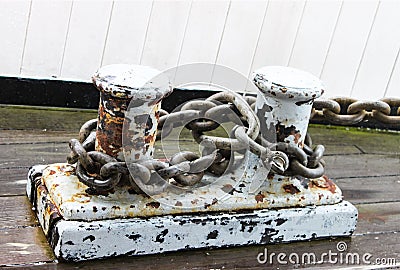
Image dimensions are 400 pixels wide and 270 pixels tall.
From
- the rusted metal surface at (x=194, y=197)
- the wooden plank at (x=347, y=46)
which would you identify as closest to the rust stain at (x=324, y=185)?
the rusted metal surface at (x=194, y=197)

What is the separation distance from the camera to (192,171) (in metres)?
1.21

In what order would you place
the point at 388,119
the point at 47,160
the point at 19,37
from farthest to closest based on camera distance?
1. the point at 19,37
2. the point at 47,160
3. the point at 388,119

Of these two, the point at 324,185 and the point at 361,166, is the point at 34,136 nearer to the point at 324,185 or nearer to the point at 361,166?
the point at 324,185

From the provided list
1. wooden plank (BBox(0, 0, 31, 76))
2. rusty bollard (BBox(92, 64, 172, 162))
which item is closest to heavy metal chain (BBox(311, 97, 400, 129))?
rusty bollard (BBox(92, 64, 172, 162))

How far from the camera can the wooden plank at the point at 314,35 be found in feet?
6.50

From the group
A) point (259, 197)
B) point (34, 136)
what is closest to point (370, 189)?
point (259, 197)

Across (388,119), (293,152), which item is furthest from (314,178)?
(388,119)

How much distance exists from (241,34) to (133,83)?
Result: 872 millimetres

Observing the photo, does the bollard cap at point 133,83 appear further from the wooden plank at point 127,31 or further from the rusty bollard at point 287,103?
the wooden plank at point 127,31

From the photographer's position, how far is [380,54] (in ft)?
6.79

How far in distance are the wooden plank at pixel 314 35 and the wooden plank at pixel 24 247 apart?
41.6 inches

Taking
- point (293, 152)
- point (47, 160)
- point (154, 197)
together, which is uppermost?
point (293, 152)

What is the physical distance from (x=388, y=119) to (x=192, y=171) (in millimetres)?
437

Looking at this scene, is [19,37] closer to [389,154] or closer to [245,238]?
[245,238]
